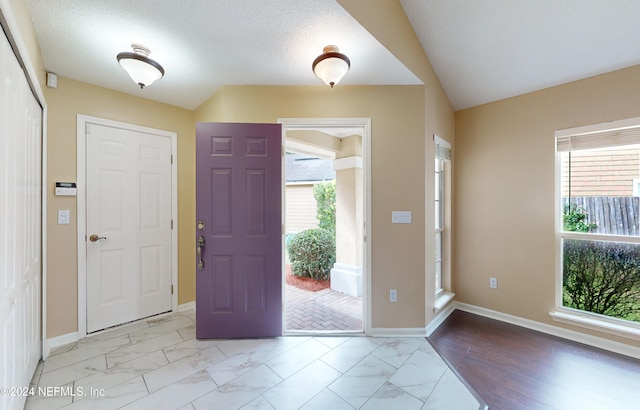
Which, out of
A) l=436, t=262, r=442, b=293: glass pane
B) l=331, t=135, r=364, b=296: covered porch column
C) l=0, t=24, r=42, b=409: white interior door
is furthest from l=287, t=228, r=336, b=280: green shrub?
l=0, t=24, r=42, b=409: white interior door

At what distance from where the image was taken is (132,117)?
2.67m

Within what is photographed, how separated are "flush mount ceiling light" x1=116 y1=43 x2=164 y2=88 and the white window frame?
146 inches

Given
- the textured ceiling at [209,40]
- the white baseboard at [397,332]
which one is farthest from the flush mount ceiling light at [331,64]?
the white baseboard at [397,332]

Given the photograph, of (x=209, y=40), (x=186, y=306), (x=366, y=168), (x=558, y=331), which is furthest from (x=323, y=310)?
(x=209, y=40)

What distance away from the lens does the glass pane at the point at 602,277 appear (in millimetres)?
2271

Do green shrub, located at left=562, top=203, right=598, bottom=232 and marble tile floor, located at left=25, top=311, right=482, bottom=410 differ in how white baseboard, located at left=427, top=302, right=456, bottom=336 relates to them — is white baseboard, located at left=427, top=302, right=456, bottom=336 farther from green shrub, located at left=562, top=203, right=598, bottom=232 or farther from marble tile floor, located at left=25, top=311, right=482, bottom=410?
green shrub, located at left=562, top=203, right=598, bottom=232

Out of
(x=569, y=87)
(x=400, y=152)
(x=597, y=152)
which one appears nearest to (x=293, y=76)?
(x=400, y=152)

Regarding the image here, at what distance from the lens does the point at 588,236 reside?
7.98 ft

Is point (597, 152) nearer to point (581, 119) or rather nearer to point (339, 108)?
point (581, 119)

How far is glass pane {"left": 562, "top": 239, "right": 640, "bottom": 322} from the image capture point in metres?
2.27

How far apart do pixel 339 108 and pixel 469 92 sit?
159cm

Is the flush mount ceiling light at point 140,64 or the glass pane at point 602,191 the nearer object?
the flush mount ceiling light at point 140,64

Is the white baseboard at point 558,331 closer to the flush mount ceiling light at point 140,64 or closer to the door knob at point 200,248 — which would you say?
the door knob at point 200,248

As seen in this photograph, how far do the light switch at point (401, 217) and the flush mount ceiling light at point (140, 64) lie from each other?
7.68ft
